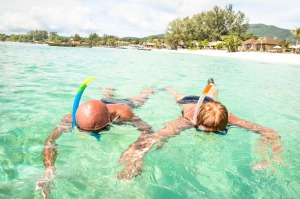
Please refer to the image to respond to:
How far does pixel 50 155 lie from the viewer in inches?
114

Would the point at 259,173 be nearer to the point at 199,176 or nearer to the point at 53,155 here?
the point at 199,176

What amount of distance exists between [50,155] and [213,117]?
2335mm

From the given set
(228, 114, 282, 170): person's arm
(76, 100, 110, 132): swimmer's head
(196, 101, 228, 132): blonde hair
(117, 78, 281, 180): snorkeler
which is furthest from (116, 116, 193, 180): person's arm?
(228, 114, 282, 170): person's arm

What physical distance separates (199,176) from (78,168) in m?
1.40

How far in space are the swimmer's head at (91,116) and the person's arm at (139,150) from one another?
0.59m

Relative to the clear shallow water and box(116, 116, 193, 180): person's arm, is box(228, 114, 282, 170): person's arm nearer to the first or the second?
the clear shallow water

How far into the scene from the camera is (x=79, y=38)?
508ft

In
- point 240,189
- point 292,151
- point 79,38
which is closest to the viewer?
point 240,189

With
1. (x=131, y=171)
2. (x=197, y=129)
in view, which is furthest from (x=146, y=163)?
(x=197, y=129)

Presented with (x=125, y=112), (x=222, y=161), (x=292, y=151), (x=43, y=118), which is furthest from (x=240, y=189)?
(x=43, y=118)

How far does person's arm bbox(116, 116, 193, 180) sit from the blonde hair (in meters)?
0.36

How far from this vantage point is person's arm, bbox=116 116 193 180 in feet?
8.61

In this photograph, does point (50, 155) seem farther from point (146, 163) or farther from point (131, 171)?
point (146, 163)

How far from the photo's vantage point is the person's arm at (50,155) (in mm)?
2346
